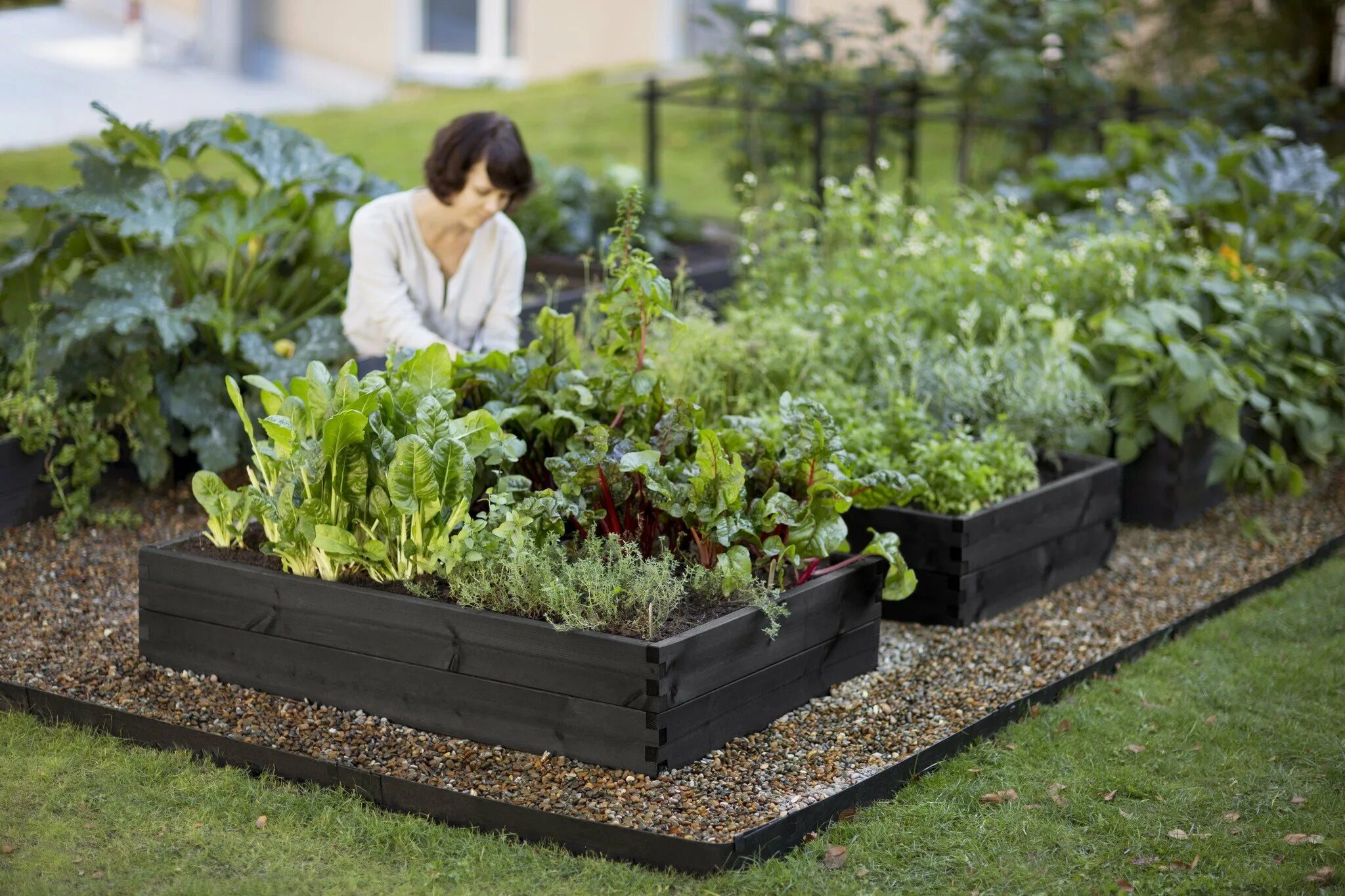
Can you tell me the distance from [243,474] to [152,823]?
6.46 feet

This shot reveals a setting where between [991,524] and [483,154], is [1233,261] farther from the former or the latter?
[483,154]

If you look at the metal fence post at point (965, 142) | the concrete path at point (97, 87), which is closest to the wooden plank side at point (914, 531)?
the metal fence post at point (965, 142)

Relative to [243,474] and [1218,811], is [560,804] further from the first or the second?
[243,474]

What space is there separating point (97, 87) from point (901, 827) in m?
10.6

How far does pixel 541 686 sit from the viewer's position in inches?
120

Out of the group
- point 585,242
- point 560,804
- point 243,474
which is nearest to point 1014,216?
point 585,242

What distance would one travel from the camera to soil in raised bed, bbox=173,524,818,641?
3.06 m

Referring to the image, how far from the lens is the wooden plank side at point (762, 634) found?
2982mm

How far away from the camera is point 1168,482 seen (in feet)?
15.9

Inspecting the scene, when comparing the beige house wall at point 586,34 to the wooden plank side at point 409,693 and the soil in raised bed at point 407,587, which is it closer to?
the soil in raised bed at point 407,587

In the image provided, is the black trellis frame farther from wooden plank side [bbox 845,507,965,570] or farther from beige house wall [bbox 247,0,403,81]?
beige house wall [bbox 247,0,403,81]

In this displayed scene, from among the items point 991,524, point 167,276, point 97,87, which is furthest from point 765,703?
point 97,87

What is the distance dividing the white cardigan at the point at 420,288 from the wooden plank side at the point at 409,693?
1.22 meters

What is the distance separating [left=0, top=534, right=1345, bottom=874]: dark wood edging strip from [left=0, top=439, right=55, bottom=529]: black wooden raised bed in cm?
117
